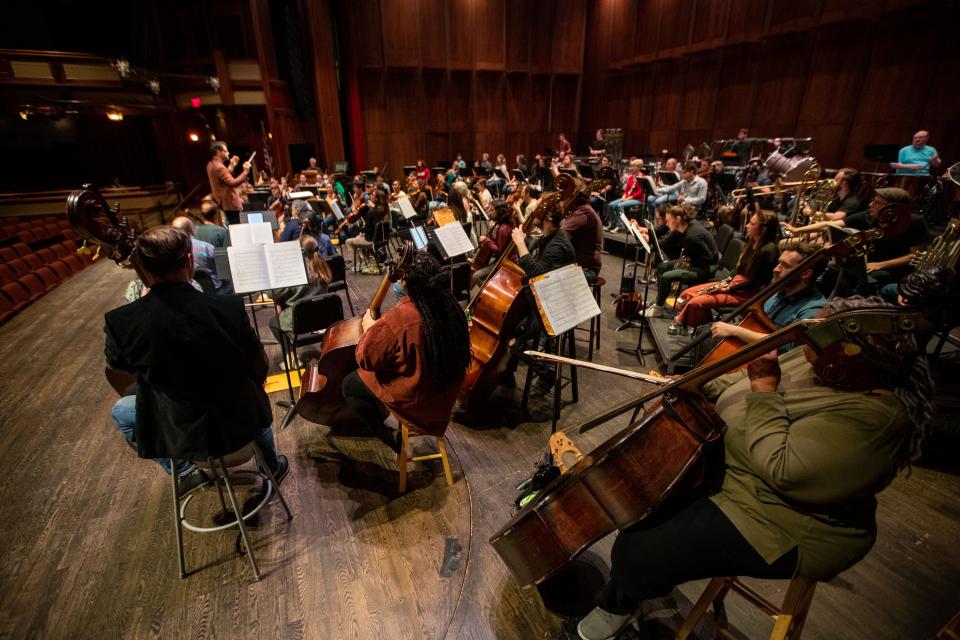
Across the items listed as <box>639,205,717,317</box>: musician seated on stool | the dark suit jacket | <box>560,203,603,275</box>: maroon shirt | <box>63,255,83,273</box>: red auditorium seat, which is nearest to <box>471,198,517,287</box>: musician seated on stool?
<box>560,203,603,275</box>: maroon shirt

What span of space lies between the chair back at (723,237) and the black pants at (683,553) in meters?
4.31

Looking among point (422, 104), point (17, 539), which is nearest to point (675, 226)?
point (17, 539)

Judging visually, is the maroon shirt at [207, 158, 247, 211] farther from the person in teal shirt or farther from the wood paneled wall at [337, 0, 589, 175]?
the person in teal shirt

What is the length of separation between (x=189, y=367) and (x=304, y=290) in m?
2.48

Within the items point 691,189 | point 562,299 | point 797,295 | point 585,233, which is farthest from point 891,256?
point 691,189

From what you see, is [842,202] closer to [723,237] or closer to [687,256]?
[723,237]

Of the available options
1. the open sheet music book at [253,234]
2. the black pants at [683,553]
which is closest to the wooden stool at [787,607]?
the black pants at [683,553]

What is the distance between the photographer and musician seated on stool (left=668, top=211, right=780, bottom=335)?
3.69 m

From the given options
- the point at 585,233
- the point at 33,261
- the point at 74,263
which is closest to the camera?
the point at 585,233

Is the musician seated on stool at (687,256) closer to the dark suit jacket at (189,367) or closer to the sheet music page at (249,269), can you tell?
the sheet music page at (249,269)

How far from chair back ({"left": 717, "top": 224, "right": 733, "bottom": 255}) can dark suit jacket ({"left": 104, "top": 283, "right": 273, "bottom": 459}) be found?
4.98 m

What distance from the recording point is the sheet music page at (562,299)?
259 cm

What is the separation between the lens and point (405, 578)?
2361 millimetres

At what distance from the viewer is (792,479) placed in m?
1.26
